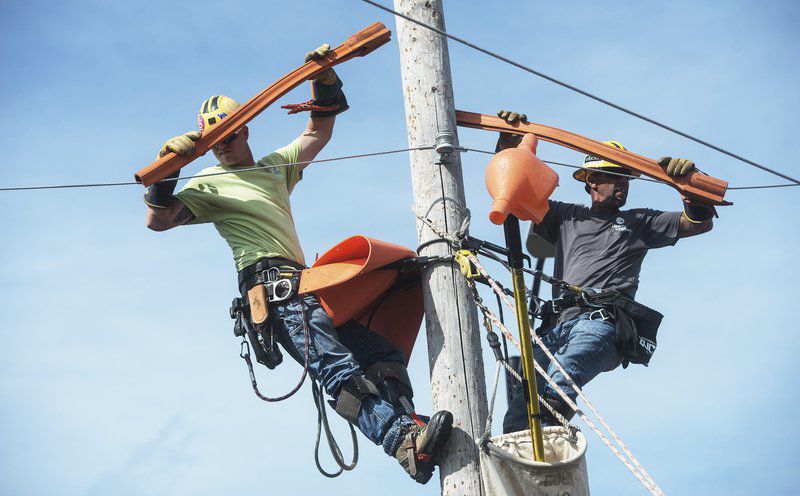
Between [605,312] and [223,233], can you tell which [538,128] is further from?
[223,233]

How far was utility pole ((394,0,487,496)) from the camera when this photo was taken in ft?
18.0

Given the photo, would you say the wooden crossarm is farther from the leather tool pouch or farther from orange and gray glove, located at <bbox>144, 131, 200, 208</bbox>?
the leather tool pouch

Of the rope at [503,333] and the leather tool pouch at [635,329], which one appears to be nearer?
the rope at [503,333]

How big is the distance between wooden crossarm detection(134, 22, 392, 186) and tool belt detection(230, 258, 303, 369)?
73cm

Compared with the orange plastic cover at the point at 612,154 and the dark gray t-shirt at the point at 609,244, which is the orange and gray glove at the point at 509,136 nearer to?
the orange plastic cover at the point at 612,154

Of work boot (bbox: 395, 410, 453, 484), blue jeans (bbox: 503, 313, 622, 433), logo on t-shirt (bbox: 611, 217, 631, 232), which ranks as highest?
logo on t-shirt (bbox: 611, 217, 631, 232)

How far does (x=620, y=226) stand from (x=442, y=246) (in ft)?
4.77

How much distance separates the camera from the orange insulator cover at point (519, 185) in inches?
197

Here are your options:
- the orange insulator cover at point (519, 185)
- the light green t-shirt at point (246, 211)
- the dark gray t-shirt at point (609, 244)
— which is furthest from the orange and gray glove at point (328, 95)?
the orange insulator cover at point (519, 185)

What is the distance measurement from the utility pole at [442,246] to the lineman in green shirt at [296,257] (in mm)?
153

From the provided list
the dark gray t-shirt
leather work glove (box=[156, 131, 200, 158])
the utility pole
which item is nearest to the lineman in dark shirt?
the dark gray t-shirt

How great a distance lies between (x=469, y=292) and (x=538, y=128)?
1260mm

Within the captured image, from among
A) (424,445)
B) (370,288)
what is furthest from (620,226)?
(424,445)

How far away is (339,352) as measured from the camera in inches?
234
